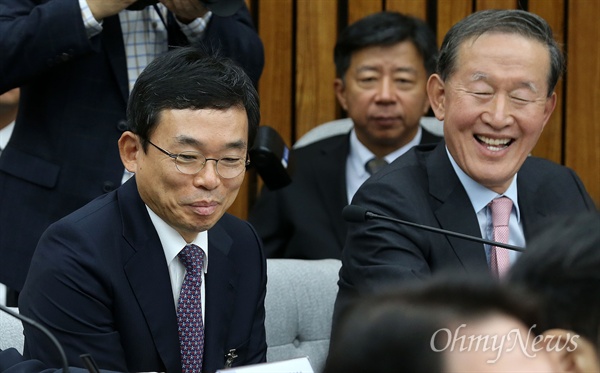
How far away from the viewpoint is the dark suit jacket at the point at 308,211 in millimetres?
3193

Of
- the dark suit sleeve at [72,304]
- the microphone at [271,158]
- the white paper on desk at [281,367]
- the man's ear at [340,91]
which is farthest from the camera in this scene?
the man's ear at [340,91]

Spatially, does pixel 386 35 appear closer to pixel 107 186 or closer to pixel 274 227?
pixel 274 227

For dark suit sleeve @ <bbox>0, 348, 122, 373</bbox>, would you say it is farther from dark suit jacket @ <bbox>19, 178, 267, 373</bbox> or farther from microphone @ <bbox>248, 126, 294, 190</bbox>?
microphone @ <bbox>248, 126, 294, 190</bbox>

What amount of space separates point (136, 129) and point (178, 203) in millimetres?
176

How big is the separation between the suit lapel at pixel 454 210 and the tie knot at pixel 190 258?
1.70ft

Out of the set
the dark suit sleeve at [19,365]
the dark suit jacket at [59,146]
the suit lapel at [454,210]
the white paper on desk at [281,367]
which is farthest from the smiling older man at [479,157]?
the dark suit sleeve at [19,365]

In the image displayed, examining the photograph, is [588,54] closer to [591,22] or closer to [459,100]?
[591,22]

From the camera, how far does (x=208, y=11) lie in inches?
98.3

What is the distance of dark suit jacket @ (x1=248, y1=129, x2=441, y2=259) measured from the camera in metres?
3.19

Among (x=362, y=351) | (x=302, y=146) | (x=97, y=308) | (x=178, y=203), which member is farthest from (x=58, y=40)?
(x=362, y=351)

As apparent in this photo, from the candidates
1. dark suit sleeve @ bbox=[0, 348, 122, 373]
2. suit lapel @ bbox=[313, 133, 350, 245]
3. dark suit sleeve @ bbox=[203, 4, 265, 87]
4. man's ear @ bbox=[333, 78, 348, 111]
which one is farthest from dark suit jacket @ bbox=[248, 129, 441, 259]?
dark suit sleeve @ bbox=[0, 348, 122, 373]

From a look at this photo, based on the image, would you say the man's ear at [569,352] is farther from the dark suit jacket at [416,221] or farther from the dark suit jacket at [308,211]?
the dark suit jacket at [308,211]

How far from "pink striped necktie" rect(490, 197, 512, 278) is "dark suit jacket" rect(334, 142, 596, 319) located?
0.04m

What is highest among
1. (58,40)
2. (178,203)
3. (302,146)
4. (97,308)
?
(58,40)
